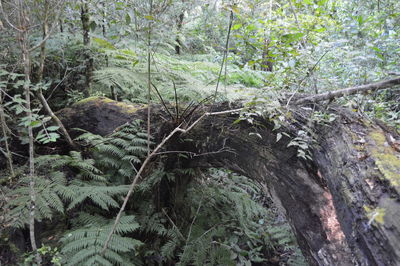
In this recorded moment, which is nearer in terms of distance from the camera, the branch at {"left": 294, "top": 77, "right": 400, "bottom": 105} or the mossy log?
the mossy log

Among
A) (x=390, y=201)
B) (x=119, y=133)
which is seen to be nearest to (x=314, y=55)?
(x=390, y=201)

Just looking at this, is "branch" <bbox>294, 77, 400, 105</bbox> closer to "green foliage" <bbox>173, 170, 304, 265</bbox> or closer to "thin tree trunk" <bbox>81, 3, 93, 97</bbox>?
"green foliage" <bbox>173, 170, 304, 265</bbox>

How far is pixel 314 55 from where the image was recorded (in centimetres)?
291

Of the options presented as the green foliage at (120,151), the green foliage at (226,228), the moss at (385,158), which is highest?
the moss at (385,158)

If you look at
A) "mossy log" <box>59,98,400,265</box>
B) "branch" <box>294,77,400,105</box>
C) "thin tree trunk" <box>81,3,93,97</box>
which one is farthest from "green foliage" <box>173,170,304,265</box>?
"thin tree trunk" <box>81,3,93,97</box>

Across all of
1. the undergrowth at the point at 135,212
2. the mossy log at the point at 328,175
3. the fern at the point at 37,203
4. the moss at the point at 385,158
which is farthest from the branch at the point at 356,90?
the fern at the point at 37,203

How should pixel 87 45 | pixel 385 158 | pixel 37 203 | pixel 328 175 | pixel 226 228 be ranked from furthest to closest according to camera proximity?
pixel 87 45 < pixel 226 228 < pixel 37 203 < pixel 328 175 < pixel 385 158

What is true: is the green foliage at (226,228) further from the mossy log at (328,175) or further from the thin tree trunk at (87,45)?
the thin tree trunk at (87,45)

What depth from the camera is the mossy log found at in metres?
1.37

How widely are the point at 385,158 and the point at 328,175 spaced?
0.37m

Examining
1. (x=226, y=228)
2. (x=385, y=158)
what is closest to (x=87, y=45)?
(x=226, y=228)

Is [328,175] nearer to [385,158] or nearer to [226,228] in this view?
[385,158]

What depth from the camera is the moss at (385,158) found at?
56.6 inches

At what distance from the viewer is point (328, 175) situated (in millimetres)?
1859
